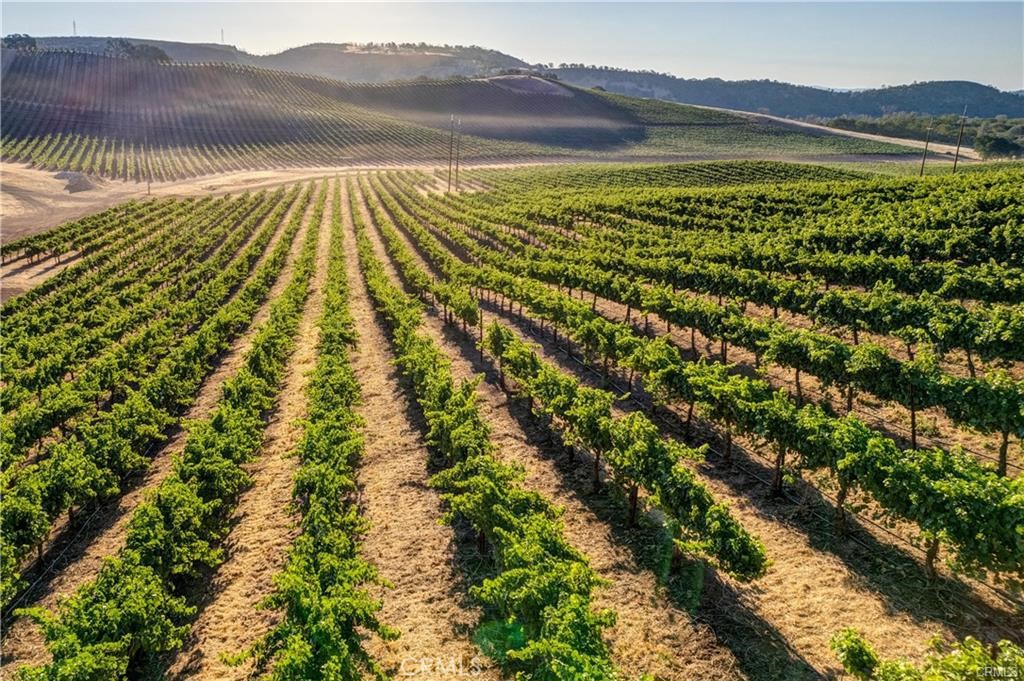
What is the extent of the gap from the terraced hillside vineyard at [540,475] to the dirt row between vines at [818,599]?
0.08 metres

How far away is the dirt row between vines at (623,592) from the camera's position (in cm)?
1384

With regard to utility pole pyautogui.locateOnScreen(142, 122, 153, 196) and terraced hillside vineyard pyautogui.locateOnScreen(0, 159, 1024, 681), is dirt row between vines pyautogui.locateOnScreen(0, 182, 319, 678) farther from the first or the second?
utility pole pyautogui.locateOnScreen(142, 122, 153, 196)

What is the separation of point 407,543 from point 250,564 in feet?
14.8

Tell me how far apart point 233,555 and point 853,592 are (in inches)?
681

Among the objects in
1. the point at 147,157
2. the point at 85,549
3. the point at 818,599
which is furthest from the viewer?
the point at 147,157

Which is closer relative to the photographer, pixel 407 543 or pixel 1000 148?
pixel 407 543

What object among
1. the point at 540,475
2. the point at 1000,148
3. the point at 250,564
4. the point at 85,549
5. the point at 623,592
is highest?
the point at 1000,148

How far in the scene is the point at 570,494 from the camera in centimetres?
2031

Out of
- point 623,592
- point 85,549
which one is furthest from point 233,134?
point 623,592

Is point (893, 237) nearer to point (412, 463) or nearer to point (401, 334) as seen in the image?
point (401, 334)

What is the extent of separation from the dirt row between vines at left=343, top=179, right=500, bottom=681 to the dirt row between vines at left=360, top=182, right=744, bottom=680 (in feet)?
11.0

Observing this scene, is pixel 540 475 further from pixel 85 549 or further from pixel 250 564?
pixel 85 549

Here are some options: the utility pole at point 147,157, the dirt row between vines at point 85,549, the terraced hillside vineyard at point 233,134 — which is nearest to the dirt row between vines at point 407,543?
the dirt row between vines at point 85,549

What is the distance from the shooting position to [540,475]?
21.5 meters
